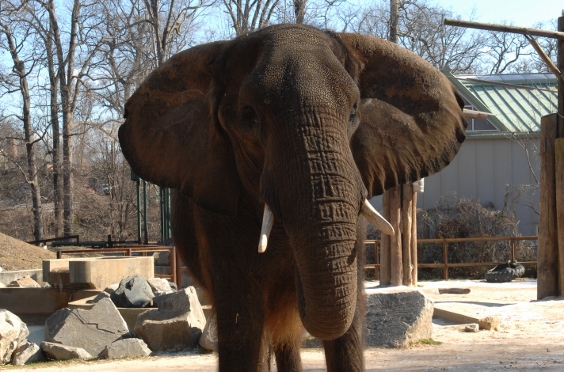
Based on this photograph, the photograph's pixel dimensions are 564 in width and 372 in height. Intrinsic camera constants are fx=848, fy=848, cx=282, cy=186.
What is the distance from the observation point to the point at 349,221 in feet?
13.4

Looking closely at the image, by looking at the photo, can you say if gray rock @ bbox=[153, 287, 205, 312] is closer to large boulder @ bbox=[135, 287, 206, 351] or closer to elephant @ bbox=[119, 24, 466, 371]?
large boulder @ bbox=[135, 287, 206, 351]

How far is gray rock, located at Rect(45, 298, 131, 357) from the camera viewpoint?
10562mm

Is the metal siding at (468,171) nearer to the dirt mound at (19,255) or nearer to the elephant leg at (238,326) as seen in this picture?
the dirt mound at (19,255)

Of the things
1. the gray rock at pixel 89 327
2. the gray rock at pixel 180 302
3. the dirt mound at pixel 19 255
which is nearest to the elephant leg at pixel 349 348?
the gray rock at pixel 180 302

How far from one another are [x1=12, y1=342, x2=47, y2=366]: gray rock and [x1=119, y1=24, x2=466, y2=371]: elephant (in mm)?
4928

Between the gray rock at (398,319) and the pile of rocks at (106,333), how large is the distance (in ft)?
7.14

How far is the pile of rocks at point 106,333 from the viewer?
10.2m

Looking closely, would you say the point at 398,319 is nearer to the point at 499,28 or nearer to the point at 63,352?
the point at 63,352

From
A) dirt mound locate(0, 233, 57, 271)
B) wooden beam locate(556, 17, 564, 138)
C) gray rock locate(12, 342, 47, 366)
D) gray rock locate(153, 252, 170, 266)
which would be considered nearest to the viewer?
gray rock locate(12, 342, 47, 366)

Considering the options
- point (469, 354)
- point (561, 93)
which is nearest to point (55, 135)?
point (561, 93)

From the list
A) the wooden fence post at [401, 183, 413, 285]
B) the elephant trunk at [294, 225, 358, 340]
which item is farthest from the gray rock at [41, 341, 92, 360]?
the wooden fence post at [401, 183, 413, 285]

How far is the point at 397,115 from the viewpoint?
539 cm

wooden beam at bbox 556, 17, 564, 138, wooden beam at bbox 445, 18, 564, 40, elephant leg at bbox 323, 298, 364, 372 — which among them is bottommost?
elephant leg at bbox 323, 298, 364, 372

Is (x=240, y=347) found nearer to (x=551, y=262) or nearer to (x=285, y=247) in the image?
(x=285, y=247)
